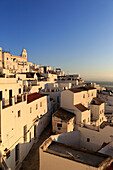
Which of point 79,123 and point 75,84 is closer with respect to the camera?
point 79,123

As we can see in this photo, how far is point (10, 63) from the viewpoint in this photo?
5066 centimetres

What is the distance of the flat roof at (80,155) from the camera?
9.86 m

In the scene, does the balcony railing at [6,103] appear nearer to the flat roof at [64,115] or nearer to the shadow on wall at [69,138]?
the shadow on wall at [69,138]

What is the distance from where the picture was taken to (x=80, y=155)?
11.0m

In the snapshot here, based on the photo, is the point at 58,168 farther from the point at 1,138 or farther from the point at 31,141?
the point at 31,141

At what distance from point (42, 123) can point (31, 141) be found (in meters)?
4.74

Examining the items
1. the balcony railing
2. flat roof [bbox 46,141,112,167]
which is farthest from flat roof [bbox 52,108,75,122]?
flat roof [bbox 46,141,112,167]

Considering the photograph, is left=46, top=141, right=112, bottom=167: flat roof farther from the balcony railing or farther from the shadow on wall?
the balcony railing

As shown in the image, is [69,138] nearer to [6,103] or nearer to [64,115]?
[64,115]

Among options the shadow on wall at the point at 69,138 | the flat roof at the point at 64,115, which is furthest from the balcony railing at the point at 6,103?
the flat roof at the point at 64,115

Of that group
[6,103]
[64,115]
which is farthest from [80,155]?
[64,115]

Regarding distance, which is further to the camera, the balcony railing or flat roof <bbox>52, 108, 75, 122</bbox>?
flat roof <bbox>52, 108, 75, 122</bbox>

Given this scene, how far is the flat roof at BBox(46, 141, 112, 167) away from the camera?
32.3 ft

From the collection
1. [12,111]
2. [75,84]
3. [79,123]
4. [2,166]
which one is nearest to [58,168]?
[2,166]
